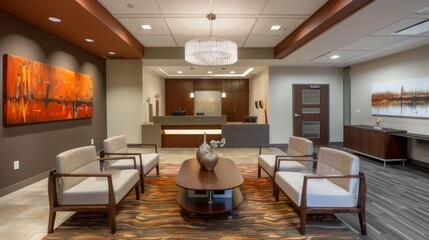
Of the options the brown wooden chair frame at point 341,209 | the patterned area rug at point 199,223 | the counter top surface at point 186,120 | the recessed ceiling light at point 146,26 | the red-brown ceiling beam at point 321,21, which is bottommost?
the patterned area rug at point 199,223

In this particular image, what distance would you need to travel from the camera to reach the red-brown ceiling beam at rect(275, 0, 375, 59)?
11.6ft

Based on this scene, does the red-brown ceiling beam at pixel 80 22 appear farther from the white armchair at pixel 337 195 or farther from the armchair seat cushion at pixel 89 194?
the white armchair at pixel 337 195

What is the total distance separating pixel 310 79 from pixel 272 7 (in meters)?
4.78

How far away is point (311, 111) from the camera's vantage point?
845cm

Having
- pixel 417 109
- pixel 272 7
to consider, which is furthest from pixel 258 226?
pixel 417 109

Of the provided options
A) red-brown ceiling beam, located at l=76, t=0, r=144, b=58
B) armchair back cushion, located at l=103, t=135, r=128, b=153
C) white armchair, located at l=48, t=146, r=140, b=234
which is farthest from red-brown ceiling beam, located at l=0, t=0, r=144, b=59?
white armchair, located at l=48, t=146, r=140, b=234

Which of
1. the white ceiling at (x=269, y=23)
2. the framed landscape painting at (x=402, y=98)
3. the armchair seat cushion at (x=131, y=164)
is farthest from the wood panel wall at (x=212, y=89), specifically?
the armchair seat cushion at (x=131, y=164)

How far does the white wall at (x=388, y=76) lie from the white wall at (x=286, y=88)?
0.61m

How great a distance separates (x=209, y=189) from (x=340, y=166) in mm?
1596

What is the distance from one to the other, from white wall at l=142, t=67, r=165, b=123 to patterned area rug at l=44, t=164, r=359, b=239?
5176 millimetres

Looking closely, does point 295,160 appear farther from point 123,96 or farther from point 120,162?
point 123,96

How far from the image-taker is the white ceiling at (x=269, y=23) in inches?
153

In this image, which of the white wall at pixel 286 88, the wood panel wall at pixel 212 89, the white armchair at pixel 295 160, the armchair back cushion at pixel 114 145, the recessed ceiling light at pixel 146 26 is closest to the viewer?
the white armchair at pixel 295 160

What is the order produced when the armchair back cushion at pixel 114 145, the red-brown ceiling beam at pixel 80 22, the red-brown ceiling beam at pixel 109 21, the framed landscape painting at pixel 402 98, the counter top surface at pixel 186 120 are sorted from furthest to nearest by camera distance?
1. the counter top surface at pixel 186 120
2. the framed landscape painting at pixel 402 98
3. the armchair back cushion at pixel 114 145
4. the red-brown ceiling beam at pixel 109 21
5. the red-brown ceiling beam at pixel 80 22
